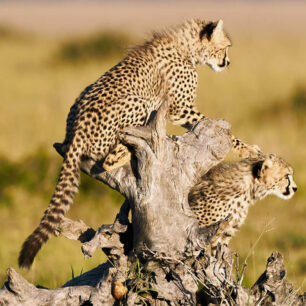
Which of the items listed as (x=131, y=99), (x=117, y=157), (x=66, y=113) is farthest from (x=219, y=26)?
(x=66, y=113)

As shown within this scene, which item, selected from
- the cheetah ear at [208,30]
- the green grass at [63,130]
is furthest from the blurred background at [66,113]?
the cheetah ear at [208,30]

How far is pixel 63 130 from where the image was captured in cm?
1208

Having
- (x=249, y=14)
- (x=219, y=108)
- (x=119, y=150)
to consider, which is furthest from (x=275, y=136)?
(x=249, y=14)

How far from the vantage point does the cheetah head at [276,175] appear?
16.2ft

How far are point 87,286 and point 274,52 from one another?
19.5 m

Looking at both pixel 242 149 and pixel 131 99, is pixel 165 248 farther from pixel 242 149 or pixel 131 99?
pixel 242 149

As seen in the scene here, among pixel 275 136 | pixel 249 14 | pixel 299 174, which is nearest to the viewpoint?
pixel 299 174

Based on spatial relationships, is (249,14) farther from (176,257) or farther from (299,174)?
(176,257)

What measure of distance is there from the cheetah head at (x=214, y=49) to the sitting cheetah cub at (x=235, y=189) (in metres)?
0.80

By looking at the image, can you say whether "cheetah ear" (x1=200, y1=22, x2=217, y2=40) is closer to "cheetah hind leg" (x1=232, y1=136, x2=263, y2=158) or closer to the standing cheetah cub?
the standing cheetah cub

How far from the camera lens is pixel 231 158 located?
28.9 ft

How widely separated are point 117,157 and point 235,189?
1274mm

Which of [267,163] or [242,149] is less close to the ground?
[242,149]

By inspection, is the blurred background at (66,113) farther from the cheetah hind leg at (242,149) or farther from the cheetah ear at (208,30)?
the cheetah hind leg at (242,149)
